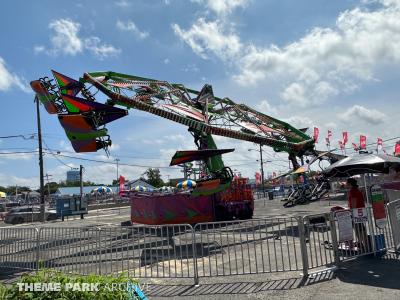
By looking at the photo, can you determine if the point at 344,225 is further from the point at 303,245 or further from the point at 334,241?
the point at 303,245

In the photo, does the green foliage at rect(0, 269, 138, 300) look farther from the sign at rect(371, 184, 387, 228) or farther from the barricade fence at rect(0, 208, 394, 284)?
the sign at rect(371, 184, 387, 228)

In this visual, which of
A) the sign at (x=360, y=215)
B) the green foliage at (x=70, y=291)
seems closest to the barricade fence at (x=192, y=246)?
the sign at (x=360, y=215)

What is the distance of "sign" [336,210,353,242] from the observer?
8.42 meters

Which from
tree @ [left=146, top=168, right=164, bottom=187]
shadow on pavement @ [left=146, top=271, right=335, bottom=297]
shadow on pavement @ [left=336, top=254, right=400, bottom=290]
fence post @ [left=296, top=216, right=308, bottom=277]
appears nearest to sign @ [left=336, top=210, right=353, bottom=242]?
shadow on pavement @ [left=336, top=254, right=400, bottom=290]

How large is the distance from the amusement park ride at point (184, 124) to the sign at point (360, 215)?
8.22 meters

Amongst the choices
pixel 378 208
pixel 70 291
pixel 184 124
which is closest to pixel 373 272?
pixel 378 208

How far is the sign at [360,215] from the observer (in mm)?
8953

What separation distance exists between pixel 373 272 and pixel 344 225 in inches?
44.5

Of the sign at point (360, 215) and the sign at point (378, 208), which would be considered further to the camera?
the sign at point (378, 208)

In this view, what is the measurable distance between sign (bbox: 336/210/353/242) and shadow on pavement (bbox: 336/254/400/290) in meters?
0.57

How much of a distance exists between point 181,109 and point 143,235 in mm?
9920

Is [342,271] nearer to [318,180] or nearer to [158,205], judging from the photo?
[158,205]

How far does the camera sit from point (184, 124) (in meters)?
17.5

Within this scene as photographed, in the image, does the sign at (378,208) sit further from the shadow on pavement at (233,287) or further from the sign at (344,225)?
the shadow on pavement at (233,287)
